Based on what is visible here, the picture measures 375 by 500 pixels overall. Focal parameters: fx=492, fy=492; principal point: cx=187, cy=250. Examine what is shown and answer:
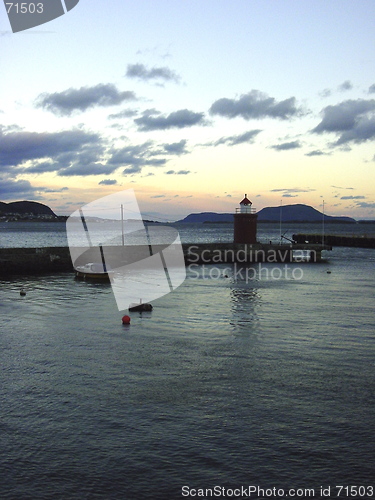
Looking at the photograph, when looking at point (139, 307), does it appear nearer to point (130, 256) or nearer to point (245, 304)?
point (245, 304)

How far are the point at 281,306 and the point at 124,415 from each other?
21.5 m

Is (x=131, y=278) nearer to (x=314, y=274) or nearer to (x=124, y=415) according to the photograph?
(x=314, y=274)

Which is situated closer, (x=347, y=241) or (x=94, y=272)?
(x=94, y=272)

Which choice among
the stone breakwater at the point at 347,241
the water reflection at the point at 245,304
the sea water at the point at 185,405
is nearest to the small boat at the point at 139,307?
the sea water at the point at 185,405

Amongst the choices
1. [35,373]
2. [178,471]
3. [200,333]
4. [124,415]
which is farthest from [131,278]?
[178,471]

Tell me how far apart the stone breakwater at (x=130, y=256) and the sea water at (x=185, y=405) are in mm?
27928

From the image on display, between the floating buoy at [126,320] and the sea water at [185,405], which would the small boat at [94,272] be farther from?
the floating buoy at [126,320]

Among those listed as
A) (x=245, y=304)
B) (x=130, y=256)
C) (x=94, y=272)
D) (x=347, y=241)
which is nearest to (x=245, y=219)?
(x=130, y=256)

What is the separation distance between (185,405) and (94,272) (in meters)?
34.8

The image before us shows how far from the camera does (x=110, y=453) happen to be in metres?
12.5

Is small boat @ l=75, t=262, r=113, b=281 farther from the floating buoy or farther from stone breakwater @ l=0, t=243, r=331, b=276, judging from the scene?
the floating buoy

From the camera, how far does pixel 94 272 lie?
160 ft

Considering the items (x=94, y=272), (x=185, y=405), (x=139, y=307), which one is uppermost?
(x=94, y=272)

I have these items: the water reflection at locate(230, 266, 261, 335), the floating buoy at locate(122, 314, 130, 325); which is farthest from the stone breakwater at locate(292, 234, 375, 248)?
the floating buoy at locate(122, 314, 130, 325)
